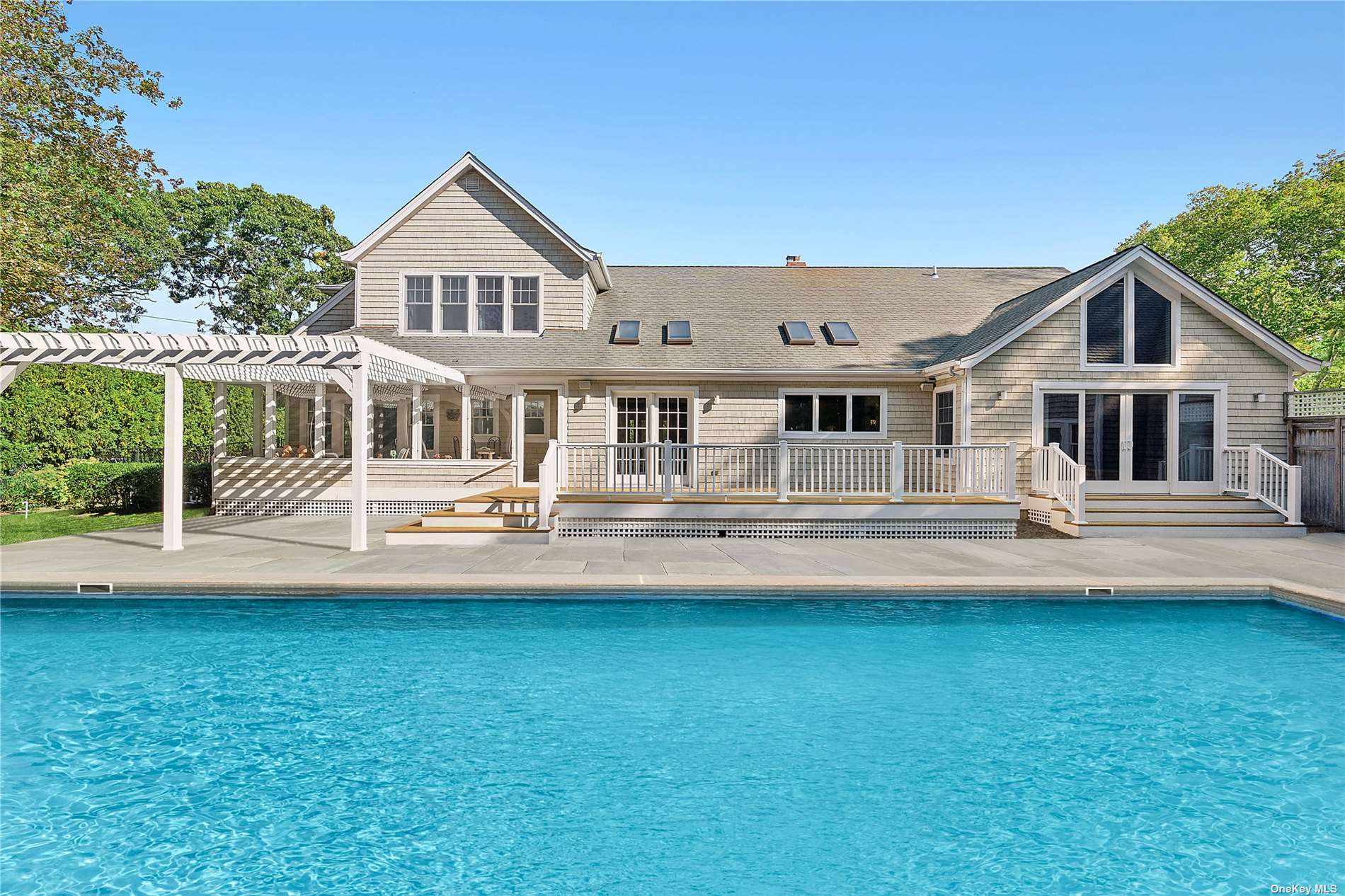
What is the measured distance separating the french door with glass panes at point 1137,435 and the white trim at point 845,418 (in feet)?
11.1

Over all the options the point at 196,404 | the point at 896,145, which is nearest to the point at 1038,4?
the point at 896,145

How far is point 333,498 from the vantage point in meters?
15.8

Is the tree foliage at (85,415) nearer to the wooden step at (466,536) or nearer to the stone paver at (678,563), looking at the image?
the stone paver at (678,563)

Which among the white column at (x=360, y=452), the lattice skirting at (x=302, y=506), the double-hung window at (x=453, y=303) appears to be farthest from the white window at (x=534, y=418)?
the white column at (x=360, y=452)

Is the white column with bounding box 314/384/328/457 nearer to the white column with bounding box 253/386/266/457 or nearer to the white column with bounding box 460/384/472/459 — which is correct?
the white column with bounding box 253/386/266/457

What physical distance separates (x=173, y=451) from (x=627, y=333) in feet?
31.5

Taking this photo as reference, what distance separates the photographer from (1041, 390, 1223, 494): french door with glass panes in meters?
14.6

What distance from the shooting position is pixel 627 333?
17.1m

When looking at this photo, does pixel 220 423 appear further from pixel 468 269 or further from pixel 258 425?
pixel 468 269

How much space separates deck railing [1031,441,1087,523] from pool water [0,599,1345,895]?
224 inches

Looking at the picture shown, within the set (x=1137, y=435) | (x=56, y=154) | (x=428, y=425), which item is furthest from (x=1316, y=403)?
(x=56, y=154)

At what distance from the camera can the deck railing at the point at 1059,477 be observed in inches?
518

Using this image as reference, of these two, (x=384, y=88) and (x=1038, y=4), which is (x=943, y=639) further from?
(x=384, y=88)

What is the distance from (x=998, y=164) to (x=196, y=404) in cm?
2474
